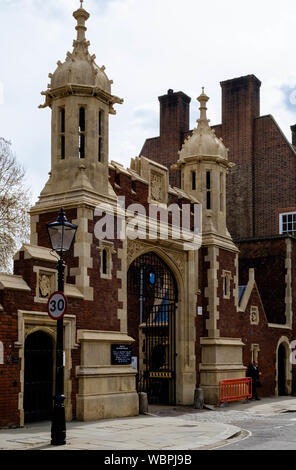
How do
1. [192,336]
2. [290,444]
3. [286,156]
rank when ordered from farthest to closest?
[286,156] → [192,336] → [290,444]

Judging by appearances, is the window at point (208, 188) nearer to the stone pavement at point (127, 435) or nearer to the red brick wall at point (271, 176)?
the stone pavement at point (127, 435)

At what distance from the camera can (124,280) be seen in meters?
19.7

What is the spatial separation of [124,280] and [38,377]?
4.14 meters

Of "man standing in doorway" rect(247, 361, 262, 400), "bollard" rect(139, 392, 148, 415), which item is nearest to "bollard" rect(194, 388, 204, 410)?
"bollard" rect(139, 392, 148, 415)

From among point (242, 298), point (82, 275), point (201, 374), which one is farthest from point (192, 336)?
point (82, 275)

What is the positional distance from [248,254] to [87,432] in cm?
1855

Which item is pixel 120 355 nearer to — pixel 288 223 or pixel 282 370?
pixel 282 370

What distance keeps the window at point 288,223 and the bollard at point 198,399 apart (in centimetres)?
1419

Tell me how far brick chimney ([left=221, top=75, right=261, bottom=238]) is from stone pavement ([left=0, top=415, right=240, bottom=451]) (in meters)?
19.6

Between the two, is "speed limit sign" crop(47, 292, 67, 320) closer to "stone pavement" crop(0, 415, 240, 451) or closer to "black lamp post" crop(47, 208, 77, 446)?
"black lamp post" crop(47, 208, 77, 446)

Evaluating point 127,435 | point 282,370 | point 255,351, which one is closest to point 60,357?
point 127,435

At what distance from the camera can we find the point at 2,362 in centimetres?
1517

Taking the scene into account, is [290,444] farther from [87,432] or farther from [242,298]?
[242,298]

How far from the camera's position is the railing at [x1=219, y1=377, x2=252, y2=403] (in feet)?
76.8
